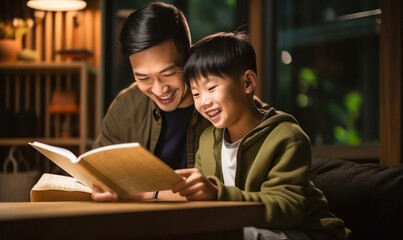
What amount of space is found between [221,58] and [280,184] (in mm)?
324

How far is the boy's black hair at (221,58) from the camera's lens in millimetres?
1517

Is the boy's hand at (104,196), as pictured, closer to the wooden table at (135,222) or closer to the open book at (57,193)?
the open book at (57,193)

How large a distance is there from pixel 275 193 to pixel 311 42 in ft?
13.8

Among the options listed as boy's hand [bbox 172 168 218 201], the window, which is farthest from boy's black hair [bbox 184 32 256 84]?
the window

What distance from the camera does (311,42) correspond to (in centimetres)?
546

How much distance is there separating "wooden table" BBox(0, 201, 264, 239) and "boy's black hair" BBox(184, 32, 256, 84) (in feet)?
1.45

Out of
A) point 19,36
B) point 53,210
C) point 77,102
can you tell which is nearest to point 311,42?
point 77,102

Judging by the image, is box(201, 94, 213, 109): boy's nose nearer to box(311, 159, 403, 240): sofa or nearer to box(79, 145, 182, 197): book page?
box(79, 145, 182, 197): book page

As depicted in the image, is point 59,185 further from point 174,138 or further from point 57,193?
point 174,138

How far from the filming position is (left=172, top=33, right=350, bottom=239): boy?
140cm

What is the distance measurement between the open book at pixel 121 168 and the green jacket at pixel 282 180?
15cm

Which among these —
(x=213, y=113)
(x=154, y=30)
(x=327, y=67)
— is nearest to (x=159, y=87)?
(x=154, y=30)

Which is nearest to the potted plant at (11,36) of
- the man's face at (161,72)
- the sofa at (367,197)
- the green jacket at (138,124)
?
the green jacket at (138,124)

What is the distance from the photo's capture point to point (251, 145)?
60.0 inches
